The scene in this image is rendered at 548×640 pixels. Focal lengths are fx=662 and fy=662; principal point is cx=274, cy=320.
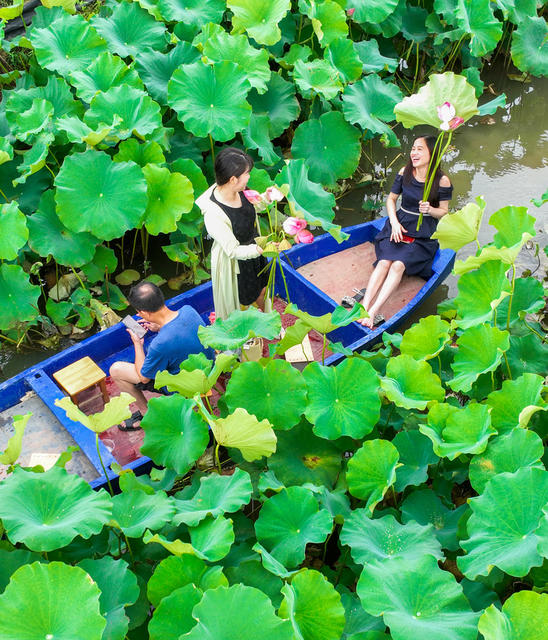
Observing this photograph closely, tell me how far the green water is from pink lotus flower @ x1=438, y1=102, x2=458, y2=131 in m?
1.54

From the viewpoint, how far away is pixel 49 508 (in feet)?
7.59

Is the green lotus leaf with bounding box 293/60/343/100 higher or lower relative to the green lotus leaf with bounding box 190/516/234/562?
higher

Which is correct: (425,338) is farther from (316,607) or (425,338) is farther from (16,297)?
(16,297)

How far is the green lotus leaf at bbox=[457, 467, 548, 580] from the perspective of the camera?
223cm

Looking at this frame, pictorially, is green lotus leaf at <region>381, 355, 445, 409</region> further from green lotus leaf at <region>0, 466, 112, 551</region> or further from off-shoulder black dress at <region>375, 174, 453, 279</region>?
off-shoulder black dress at <region>375, 174, 453, 279</region>

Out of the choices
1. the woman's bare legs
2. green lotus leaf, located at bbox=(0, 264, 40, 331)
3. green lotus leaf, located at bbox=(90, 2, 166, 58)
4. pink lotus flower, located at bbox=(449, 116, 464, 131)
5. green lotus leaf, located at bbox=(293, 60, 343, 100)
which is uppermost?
green lotus leaf, located at bbox=(90, 2, 166, 58)

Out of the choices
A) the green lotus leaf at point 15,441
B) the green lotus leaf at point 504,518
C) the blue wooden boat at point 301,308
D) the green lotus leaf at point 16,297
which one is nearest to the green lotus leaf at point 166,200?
the blue wooden boat at point 301,308

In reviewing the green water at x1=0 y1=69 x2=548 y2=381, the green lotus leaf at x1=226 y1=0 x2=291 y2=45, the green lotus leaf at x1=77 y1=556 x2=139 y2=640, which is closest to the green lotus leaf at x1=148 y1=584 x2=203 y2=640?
the green lotus leaf at x1=77 y1=556 x2=139 y2=640

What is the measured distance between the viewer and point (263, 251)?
335 centimetres

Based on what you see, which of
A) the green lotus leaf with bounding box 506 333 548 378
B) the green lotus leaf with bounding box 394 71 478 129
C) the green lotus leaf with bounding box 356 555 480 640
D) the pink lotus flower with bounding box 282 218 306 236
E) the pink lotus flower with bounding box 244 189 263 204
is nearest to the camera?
the green lotus leaf with bounding box 356 555 480 640

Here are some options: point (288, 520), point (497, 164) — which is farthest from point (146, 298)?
point (497, 164)

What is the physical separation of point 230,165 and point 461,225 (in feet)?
3.90

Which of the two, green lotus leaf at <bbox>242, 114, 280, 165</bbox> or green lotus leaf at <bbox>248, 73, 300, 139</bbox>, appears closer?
green lotus leaf at <bbox>242, 114, 280, 165</bbox>

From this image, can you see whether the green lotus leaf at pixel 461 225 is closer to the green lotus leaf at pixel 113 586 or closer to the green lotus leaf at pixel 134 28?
the green lotus leaf at pixel 113 586
